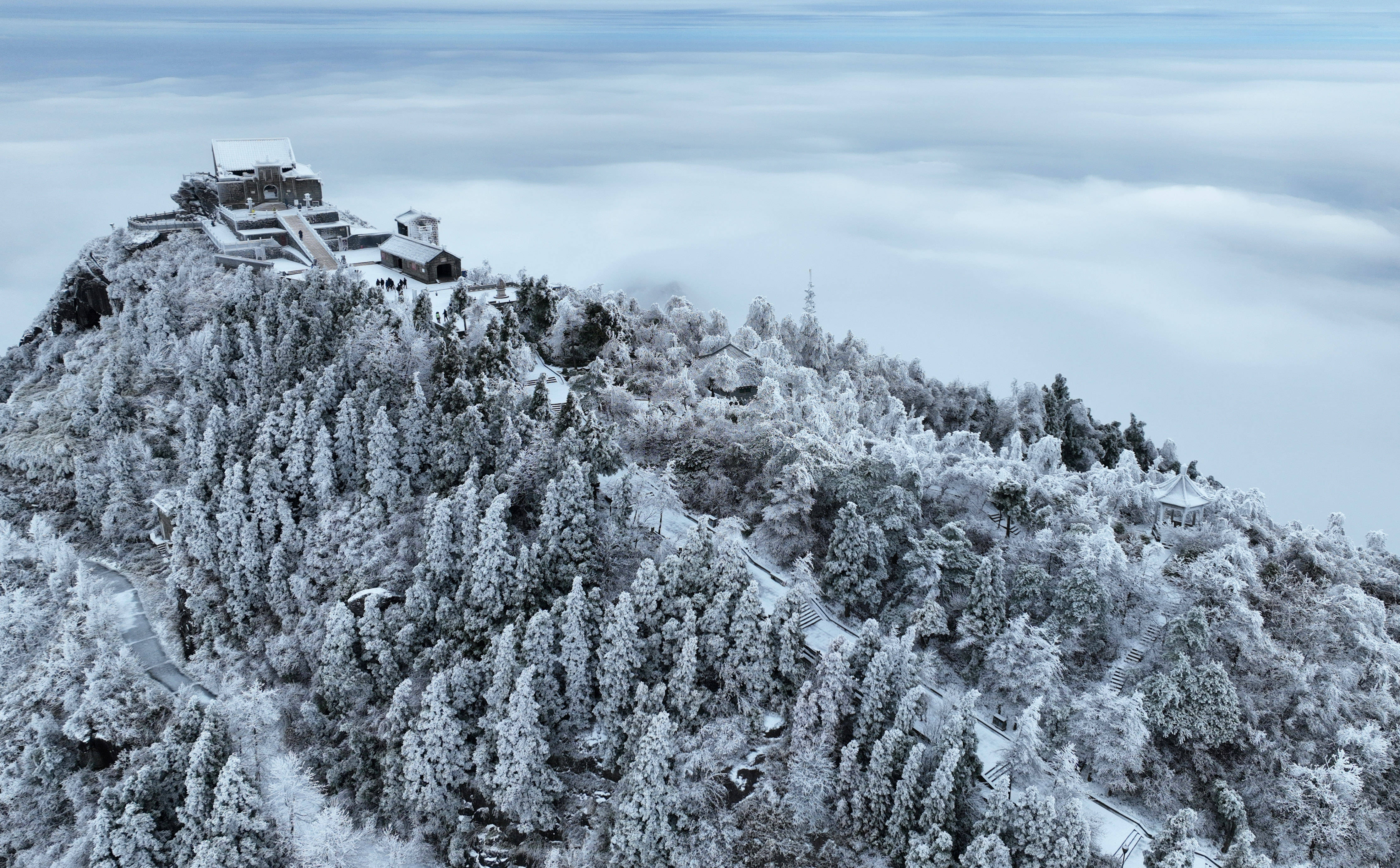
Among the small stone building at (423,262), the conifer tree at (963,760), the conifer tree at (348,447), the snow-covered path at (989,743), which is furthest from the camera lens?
the small stone building at (423,262)

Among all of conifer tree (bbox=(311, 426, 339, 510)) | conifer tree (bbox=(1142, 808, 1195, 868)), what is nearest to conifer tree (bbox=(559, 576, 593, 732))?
conifer tree (bbox=(311, 426, 339, 510))

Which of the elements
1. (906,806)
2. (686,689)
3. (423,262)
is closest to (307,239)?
(423,262)

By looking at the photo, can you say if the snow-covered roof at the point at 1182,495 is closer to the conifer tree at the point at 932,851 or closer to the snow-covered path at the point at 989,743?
the snow-covered path at the point at 989,743

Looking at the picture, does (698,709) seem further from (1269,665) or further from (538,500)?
(1269,665)

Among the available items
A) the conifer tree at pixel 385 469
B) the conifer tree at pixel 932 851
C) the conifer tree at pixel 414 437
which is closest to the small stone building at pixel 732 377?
the conifer tree at pixel 414 437

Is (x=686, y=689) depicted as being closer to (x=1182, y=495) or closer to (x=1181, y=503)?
(x=1181, y=503)

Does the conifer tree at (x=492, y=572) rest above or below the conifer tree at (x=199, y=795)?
above
